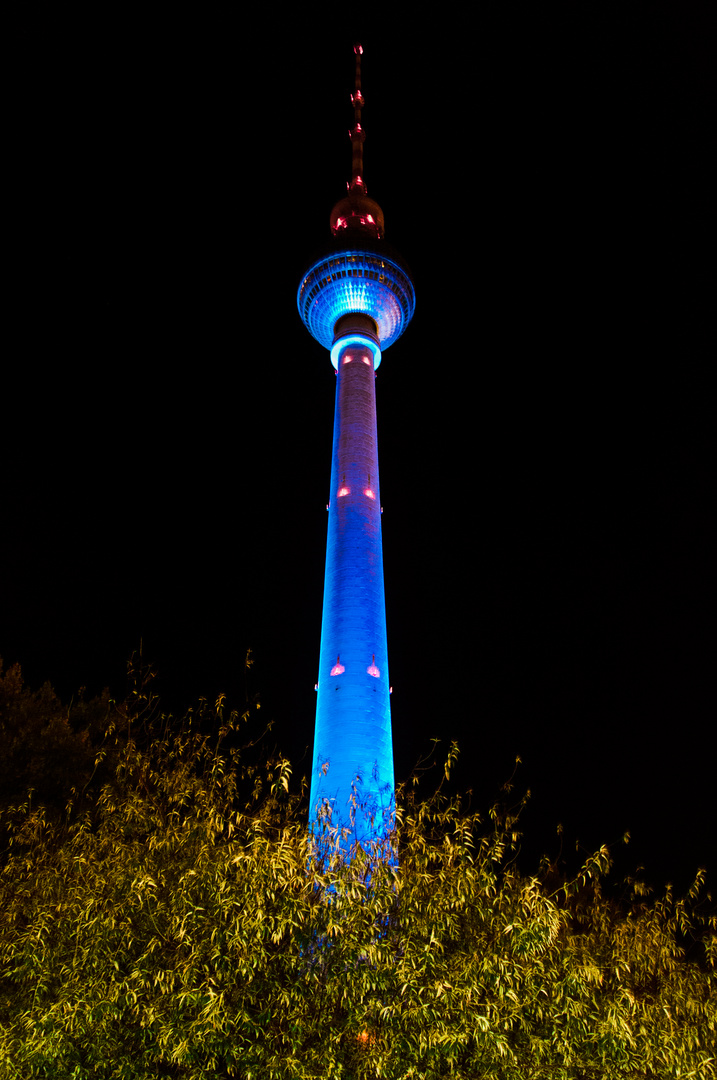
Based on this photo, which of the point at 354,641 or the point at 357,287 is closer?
the point at 354,641

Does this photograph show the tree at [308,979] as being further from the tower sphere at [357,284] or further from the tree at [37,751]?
the tower sphere at [357,284]

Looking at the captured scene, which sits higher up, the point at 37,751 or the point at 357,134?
the point at 357,134

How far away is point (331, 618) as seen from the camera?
1409 inches

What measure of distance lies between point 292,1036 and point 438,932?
213 centimetres

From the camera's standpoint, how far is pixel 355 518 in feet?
126

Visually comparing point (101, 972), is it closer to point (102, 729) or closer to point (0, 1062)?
point (0, 1062)

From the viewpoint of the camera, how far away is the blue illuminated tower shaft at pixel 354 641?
30875mm

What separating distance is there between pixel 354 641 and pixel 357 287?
73.1 feet

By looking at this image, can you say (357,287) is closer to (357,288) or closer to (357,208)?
(357,288)

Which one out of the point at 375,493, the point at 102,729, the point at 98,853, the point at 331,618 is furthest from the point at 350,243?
the point at 98,853

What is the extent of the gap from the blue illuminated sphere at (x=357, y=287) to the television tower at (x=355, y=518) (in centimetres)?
6

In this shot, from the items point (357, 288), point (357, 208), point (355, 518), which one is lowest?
point (355, 518)

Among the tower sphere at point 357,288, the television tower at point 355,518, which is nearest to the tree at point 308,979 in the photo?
the television tower at point 355,518

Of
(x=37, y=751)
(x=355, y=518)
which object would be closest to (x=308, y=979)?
(x=37, y=751)
